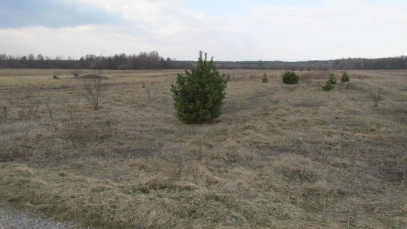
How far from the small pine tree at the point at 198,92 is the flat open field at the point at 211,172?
48 centimetres

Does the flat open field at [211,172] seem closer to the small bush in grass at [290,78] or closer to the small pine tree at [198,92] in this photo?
the small pine tree at [198,92]

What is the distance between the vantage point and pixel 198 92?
987 centimetres

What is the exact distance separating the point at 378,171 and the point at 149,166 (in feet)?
14.9

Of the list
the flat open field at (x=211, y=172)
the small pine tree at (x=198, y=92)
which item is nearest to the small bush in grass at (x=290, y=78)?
the flat open field at (x=211, y=172)

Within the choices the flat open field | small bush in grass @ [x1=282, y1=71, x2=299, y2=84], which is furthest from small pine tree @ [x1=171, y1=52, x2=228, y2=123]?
small bush in grass @ [x1=282, y1=71, x2=299, y2=84]

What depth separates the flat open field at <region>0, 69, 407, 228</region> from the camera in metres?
3.79

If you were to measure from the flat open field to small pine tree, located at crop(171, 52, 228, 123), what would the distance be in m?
0.48

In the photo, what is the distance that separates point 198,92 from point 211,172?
467 cm

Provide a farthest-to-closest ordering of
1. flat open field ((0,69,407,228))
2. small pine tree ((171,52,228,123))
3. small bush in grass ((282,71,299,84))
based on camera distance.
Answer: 1. small bush in grass ((282,71,299,84))
2. small pine tree ((171,52,228,123))
3. flat open field ((0,69,407,228))

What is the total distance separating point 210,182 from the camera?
507 centimetres

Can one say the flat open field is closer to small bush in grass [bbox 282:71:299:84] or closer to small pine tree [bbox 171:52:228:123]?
small pine tree [bbox 171:52:228:123]

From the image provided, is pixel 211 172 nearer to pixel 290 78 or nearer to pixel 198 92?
pixel 198 92

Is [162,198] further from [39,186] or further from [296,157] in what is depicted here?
[296,157]

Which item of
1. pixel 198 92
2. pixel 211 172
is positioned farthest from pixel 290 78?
pixel 211 172
